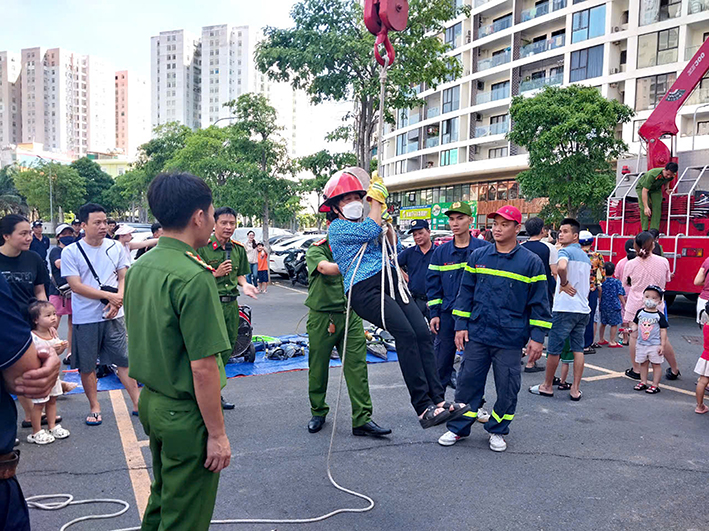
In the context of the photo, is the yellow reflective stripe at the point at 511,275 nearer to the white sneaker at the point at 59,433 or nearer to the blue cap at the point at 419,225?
the blue cap at the point at 419,225

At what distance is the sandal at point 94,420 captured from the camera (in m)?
4.92

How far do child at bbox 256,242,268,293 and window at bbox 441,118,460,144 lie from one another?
2905cm

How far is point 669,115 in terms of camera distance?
11.9 m

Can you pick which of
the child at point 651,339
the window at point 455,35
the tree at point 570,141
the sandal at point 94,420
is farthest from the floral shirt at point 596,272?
the window at point 455,35

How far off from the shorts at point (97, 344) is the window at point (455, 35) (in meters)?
40.6

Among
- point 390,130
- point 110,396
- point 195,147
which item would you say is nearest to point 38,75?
point 390,130

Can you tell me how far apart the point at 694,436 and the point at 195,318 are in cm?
452

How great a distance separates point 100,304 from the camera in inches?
193

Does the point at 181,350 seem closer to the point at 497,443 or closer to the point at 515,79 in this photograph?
the point at 497,443

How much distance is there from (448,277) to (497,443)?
1.73m

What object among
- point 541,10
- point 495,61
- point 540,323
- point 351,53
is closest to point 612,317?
point 540,323

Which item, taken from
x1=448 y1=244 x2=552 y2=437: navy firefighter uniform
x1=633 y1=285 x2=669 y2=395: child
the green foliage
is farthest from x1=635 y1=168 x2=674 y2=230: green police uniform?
the green foliage

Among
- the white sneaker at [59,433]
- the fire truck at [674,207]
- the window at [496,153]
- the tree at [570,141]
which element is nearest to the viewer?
the white sneaker at [59,433]

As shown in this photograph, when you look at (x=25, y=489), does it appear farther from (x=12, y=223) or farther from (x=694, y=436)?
(x=694, y=436)
